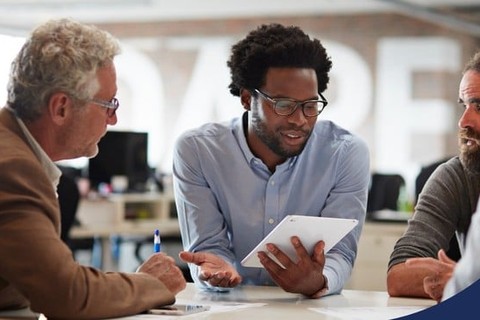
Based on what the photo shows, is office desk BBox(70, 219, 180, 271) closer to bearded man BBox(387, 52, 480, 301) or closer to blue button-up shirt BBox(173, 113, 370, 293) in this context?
blue button-up shirt BBox(173, 113, 370, 293)

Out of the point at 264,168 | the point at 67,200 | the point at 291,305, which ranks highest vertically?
the point at 264,168

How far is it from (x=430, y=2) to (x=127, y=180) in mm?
4503

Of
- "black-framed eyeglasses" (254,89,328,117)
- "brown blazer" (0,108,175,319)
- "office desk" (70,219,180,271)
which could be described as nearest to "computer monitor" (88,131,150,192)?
"office desk" (70,219,180,271)

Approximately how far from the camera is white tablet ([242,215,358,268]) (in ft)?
6.71

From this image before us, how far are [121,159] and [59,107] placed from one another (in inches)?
219

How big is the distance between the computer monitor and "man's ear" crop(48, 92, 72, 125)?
5379 millimetres

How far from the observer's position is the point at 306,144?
101 inches

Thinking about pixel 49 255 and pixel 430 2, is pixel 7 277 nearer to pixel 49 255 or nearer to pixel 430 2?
pixel 49 255

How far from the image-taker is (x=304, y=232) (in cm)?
210

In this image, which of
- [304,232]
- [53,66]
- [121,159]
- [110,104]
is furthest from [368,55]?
[53,66]

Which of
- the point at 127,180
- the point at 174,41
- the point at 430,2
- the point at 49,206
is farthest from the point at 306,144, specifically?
the point at 174,41

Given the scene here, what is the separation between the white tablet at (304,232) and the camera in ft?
6.71

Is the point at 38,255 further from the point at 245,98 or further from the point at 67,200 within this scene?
the point at 67,200

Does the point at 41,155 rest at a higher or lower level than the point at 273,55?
lower
